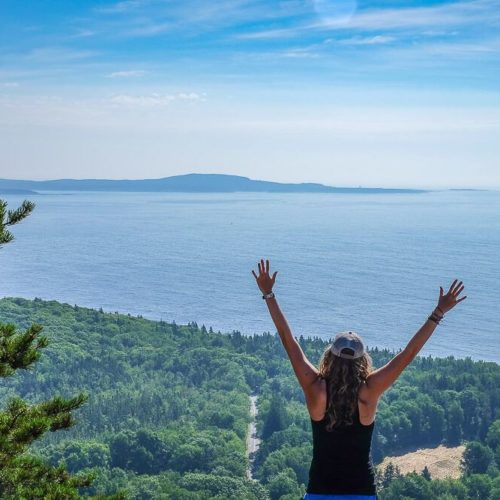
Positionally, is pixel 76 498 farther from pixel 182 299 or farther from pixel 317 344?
pixel 182 299

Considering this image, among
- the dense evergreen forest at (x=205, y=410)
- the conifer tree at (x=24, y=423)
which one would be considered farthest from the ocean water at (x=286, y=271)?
the conifer tree at (x=24, y=423)

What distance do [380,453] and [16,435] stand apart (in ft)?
117

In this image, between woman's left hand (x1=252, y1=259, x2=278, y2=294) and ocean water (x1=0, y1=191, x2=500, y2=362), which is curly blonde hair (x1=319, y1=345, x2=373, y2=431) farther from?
ocean water (x1=0, y1=191, x2=500, y2=362)

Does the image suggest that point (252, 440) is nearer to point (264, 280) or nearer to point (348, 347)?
point (264, 280)

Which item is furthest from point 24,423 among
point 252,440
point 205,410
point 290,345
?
point 205,410

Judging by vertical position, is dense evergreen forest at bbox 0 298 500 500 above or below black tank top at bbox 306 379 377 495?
below

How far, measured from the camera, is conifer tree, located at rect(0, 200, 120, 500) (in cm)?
748

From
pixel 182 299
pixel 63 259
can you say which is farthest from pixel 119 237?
pixel 182 299

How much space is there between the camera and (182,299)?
8200cm

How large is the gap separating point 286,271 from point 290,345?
91.5m

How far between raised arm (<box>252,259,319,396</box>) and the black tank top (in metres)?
0.10

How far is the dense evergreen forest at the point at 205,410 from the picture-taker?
33.6m

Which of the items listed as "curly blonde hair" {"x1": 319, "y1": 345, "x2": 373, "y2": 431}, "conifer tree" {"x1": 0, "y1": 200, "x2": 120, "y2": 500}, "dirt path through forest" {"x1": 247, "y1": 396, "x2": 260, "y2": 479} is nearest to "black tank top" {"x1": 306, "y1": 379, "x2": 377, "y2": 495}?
"curly blonde hair" {"x1": 319, "y1": 345, "x2": 373, "y2": 431}

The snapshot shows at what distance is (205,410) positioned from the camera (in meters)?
44.8
